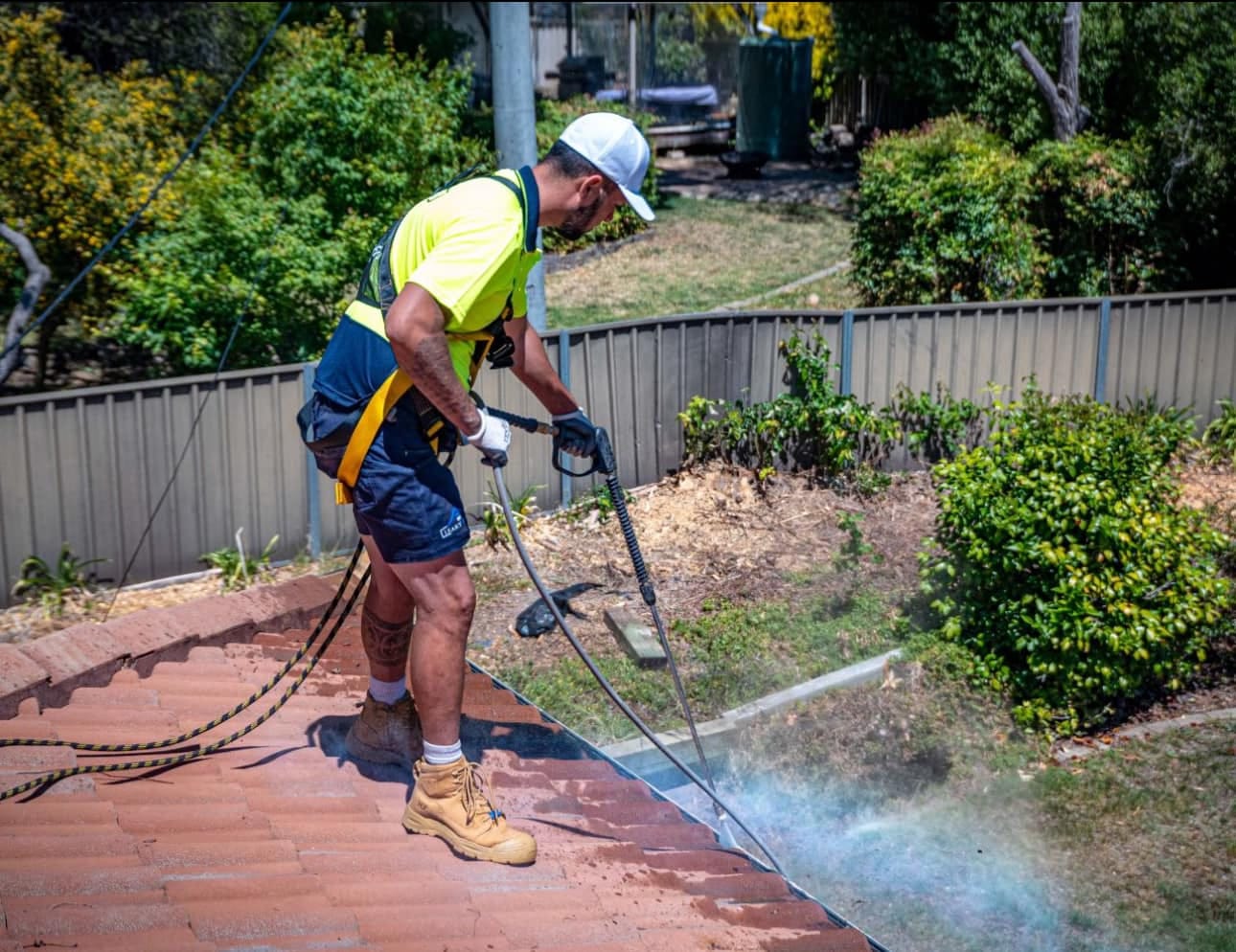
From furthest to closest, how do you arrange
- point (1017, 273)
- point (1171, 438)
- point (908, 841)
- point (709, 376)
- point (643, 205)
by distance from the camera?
point (1017, 273) < point (709, 376) < point (1171, 438) < point (908, 841) < point (643, 205)

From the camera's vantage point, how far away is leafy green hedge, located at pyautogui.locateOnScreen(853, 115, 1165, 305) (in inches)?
448

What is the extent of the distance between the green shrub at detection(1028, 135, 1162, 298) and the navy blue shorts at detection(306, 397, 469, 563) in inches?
385

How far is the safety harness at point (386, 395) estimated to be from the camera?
11.7ft

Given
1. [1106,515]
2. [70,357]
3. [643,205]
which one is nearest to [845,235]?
[70,357]

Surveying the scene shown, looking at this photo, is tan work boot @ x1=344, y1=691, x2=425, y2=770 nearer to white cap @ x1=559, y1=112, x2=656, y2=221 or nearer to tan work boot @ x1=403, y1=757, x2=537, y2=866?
tan work boot @ x1=403, y1=757, x2=537, y2=866

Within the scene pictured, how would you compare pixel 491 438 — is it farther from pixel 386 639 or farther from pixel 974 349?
pixel 974 349

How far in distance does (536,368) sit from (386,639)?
982mm

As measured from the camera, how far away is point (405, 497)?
3568mm

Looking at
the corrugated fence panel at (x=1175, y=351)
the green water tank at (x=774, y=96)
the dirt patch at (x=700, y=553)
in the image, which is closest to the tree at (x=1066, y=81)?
the corrugated fence panel at (x=1175, y=351)

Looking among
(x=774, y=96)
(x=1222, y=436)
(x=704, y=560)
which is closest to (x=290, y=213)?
(x=704, y=560)

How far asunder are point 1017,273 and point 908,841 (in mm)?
7233

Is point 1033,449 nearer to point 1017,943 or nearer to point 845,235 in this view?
point 1017,943

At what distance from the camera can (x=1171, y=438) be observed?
28.5 ft

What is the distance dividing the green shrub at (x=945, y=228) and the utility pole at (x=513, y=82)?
4.39 metres
